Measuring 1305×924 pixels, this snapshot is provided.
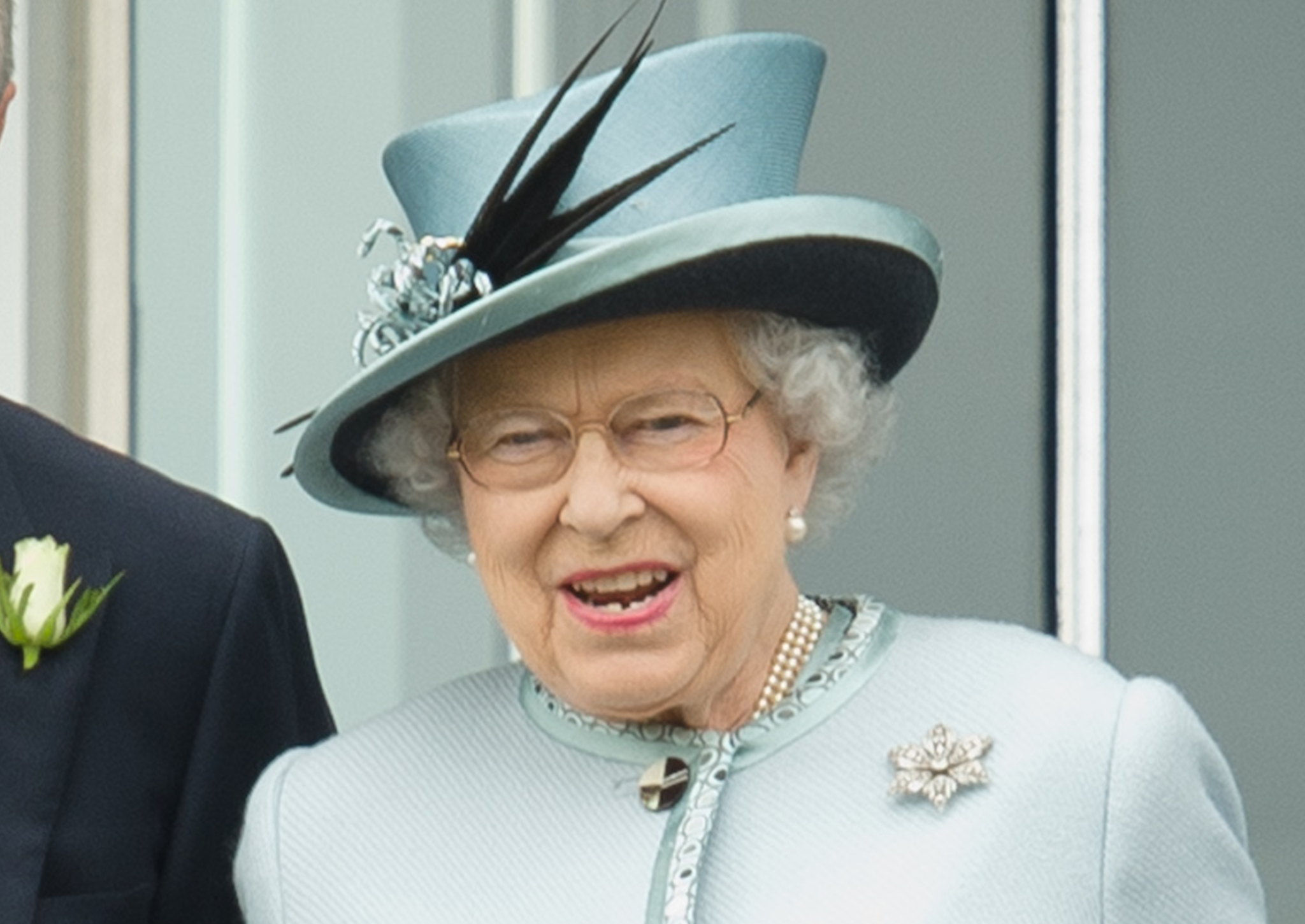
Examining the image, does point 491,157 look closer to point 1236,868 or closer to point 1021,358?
point 1236,868

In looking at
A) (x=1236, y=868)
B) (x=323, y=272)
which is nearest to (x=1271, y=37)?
(x=323, y=272)

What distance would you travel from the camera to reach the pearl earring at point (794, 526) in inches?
109

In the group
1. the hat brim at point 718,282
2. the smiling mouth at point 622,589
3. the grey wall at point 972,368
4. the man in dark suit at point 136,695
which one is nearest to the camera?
the hat brim at point 718,282

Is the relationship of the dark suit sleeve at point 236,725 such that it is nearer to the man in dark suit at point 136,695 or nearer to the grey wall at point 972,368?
the man in dark suit at point 136,695

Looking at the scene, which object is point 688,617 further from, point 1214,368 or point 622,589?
point 1214,368

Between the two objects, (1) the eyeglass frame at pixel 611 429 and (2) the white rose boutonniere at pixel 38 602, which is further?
(2) the white rose boutonniere at pixel 38 602

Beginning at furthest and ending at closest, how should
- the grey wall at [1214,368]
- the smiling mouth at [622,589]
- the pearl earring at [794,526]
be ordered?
1. the grey wall at [1214,368]
2. the pearl earring at [794,526]
3. the smiling mouth at [622,589]

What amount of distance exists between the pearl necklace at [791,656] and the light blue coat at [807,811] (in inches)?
0.6

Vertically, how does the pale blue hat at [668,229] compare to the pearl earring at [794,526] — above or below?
above

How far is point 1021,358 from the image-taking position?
4.45 metres

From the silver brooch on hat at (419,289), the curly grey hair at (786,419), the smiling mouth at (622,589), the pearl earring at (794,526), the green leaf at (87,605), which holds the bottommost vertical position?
the green leaf at (87,605)

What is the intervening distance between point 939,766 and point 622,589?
0.37 metres

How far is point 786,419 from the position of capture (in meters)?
2.75

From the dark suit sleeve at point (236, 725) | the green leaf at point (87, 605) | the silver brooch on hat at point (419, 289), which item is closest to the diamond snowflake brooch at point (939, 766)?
the silver brooch on hat at point (419, 289)
